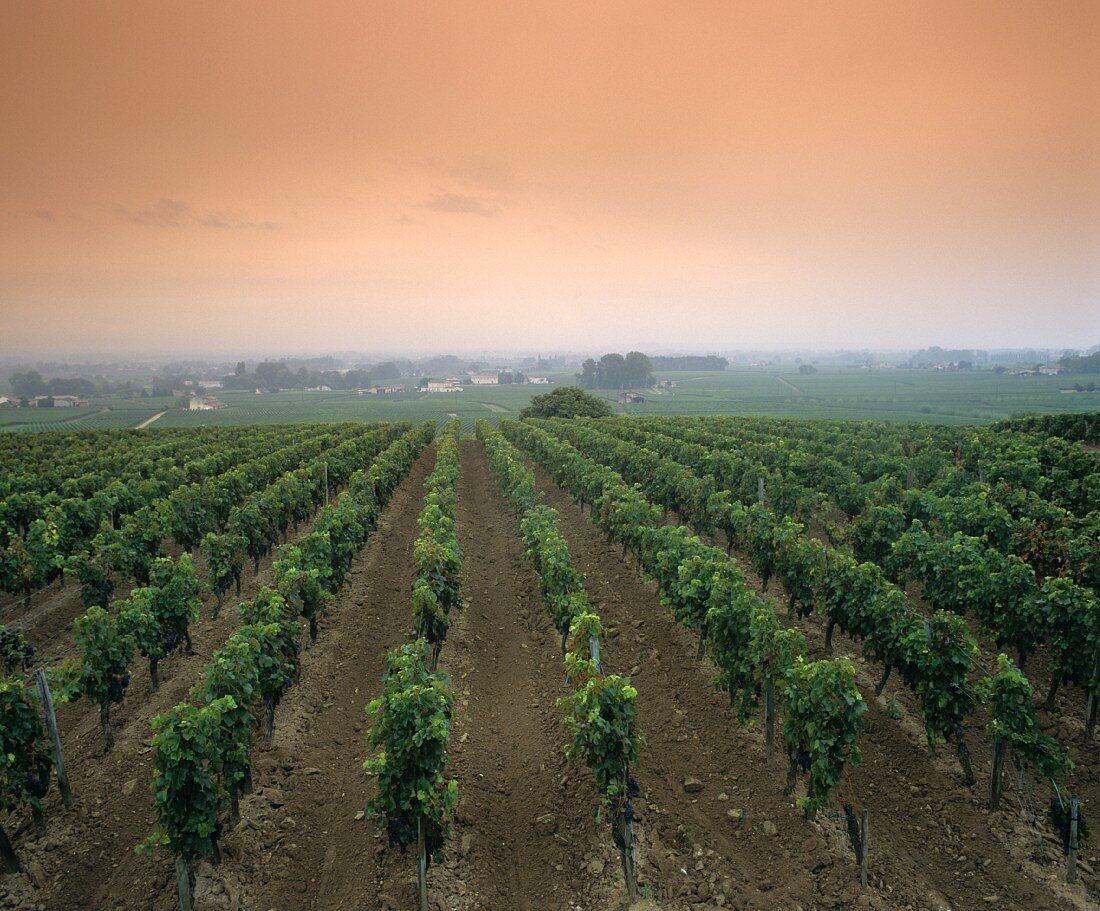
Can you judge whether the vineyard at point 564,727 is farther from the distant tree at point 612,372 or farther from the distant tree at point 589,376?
the distant tree at point 589,376

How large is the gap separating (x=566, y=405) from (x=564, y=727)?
176ft

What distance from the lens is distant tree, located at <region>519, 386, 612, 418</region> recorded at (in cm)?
6241

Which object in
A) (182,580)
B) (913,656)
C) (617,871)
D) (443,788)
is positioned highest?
(182,580)

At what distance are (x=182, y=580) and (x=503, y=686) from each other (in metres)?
6.32

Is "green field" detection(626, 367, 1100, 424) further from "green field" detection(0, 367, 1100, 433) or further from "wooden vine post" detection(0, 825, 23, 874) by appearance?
"wooden vine post" detection(0, 825, 23, 874)

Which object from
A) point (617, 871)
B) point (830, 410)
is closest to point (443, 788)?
point (617, 871)

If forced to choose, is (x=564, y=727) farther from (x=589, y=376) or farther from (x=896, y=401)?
(x=589, y=376)

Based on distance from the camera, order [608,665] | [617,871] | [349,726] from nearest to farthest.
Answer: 1. [617,871]
2. [349,726]
3. [608,665]

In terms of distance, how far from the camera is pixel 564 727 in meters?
9.94

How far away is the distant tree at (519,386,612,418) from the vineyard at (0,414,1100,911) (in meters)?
46.3

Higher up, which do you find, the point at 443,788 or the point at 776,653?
the point at 776,653

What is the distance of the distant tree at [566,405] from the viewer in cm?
6241

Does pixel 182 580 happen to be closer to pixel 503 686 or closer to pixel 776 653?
pixel 503 686

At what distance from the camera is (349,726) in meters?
10.2
